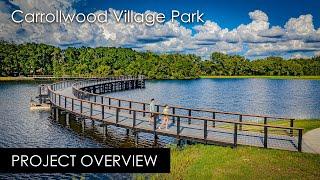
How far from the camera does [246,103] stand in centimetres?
4506

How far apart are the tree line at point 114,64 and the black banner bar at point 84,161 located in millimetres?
76133

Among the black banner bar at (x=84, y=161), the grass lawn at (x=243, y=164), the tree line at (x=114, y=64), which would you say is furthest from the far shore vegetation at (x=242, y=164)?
the tree line at (x=114, y=64)

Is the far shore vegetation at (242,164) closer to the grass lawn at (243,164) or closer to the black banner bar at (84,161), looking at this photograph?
the grass lawn at (243,164)

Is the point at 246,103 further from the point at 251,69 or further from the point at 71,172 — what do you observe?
the point at 251,69

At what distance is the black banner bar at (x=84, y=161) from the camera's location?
16.1 meters

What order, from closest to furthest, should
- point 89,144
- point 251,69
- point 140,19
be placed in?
1. point 140,19
2. point 89,144
3. point 251,69

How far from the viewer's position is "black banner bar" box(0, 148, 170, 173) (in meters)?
16.1

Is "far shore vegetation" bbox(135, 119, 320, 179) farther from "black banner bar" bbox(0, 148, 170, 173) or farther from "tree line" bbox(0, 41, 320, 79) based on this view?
"tree line" bbox(0, 41, 320, 79)

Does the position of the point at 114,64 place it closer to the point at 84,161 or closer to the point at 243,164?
the point at 84,161

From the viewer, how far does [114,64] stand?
103938 millimetres

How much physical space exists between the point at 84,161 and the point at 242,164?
21.0 feet

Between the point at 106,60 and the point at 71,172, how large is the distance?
3454 inches

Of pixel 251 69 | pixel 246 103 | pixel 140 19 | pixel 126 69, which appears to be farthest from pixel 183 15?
pixel 251 69

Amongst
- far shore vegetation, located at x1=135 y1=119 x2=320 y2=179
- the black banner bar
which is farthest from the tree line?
the black banner bar
